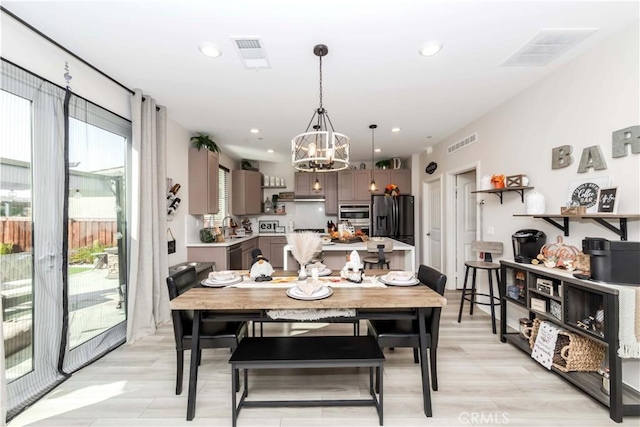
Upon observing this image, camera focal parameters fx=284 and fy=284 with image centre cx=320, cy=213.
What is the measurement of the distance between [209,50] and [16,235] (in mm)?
1883

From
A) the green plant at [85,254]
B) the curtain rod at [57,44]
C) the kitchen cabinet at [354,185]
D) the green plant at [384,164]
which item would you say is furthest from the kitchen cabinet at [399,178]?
the green plant at [85,254]

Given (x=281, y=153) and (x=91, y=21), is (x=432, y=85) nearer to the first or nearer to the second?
(x=91, y=21)

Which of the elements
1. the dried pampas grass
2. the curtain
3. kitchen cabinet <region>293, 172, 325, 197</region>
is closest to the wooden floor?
the curtain

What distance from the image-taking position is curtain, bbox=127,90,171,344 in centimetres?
291

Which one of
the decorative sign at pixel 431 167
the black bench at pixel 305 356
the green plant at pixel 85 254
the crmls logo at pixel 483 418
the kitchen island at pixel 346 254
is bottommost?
the crmls logo at pixel 483 418

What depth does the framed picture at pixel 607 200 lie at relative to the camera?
1966 mm

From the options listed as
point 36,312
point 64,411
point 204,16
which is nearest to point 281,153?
point 204,16

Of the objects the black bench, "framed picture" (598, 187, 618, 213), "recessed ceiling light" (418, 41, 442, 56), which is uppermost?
"recessed ceiling light" (418, 41, 442, 56)

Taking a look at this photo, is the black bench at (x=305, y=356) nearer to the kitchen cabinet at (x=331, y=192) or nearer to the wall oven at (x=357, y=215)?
the wall oven at (x=357, y=215)

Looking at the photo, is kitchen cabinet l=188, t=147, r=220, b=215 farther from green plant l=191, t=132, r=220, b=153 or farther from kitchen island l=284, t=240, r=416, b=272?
kitchen island l=284, t=240, r=416, b=272

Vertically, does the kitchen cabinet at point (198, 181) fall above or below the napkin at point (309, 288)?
above

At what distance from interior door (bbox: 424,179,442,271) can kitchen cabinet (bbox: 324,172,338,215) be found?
6.31 feet

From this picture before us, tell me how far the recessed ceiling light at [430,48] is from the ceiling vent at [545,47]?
0.65m

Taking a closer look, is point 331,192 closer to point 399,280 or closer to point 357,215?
point 357,215
